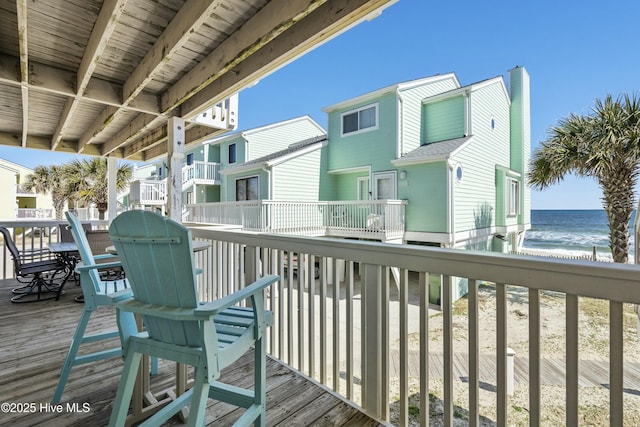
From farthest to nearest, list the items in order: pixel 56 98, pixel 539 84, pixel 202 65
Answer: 1. pixel 539 84
2. pixel 56 98
3. pixel 202 65

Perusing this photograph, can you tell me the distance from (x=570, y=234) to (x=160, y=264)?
35706 mm

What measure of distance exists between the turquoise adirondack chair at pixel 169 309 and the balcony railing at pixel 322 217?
7.41 meters

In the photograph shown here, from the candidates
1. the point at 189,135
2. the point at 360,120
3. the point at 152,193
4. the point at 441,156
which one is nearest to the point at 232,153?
the point at 152,193

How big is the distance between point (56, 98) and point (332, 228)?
770 cm

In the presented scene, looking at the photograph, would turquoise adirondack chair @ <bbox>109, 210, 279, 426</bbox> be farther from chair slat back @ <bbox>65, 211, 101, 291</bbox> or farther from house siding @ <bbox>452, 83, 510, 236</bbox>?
house siding @ <bbox>452, 83, 510, 236</bbox>

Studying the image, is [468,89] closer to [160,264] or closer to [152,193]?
[160,264]

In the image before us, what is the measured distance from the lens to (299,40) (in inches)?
79.0

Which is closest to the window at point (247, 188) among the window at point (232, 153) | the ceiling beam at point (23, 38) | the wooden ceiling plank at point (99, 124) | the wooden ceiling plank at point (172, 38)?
the window at point (232, 153)

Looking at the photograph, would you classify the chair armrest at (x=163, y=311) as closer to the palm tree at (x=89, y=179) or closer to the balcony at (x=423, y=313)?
the balcony at (x=423, y=313)

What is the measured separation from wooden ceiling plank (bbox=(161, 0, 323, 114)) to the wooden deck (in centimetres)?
217

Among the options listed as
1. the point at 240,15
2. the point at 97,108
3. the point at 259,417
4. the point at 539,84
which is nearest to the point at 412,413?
the point at 259,417

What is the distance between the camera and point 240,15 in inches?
80.3

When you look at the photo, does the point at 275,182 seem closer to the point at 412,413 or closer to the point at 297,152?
the point at 297,152

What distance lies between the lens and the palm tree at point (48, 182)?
18.8m
